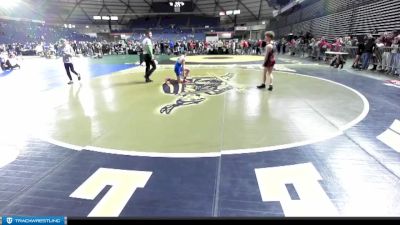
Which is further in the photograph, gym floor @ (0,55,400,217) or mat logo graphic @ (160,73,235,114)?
mat logo graphic @ (160,73,235,114)

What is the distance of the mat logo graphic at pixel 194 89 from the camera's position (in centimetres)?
750

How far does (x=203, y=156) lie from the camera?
13.5 feet

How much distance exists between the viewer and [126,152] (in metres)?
4.32

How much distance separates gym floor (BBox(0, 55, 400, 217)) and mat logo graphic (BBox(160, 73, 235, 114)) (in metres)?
0.13

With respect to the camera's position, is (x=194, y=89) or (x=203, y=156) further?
(x=194, y=89)

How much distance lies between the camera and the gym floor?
2982mm

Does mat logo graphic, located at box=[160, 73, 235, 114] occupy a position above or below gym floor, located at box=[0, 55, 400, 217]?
above

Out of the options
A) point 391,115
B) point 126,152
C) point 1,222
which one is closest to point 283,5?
point 391,115

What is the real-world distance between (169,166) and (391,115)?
508 centimetres

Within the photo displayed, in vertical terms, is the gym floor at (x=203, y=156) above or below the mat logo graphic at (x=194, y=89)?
below

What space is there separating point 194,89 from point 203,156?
5.49 m

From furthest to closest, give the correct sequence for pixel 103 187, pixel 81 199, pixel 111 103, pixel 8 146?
pixel 111 103 → pixel 8 146 → pixel 103 187 → pixel 81 199

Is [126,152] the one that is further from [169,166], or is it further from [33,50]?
[33,50]

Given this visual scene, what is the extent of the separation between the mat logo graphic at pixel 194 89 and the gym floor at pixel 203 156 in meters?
0.13
